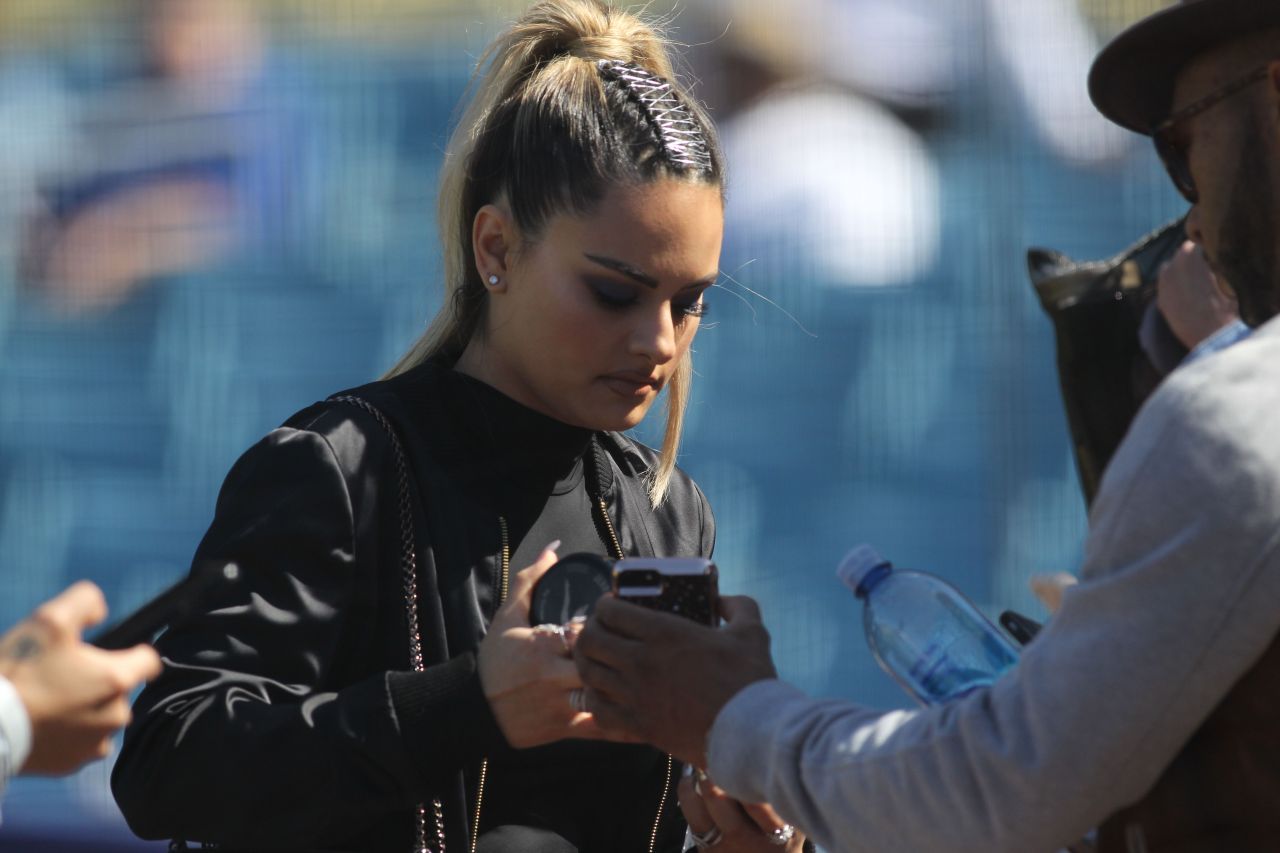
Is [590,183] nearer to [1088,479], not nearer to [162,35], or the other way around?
[1088,479]

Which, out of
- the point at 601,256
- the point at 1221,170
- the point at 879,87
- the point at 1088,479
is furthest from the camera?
the point at 879,87

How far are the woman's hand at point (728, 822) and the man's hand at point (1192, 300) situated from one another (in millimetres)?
1045

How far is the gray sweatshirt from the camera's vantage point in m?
1.23

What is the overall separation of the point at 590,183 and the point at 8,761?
1.11m

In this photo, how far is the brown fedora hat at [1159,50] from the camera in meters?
1.65

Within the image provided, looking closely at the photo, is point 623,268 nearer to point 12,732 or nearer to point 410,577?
point 410,577

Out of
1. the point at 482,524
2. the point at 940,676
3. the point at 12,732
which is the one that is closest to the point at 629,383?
the point at 482,524

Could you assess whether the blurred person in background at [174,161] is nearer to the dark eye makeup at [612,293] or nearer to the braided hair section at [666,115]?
the braided hair section at [666,115]

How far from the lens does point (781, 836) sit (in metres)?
2.03

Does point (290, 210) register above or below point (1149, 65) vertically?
below

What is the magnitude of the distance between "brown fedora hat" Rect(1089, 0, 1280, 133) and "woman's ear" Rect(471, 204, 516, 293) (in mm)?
877

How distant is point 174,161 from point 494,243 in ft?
6.30

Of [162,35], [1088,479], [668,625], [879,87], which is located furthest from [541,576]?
[162,35]

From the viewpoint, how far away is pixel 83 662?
1.49 meters
